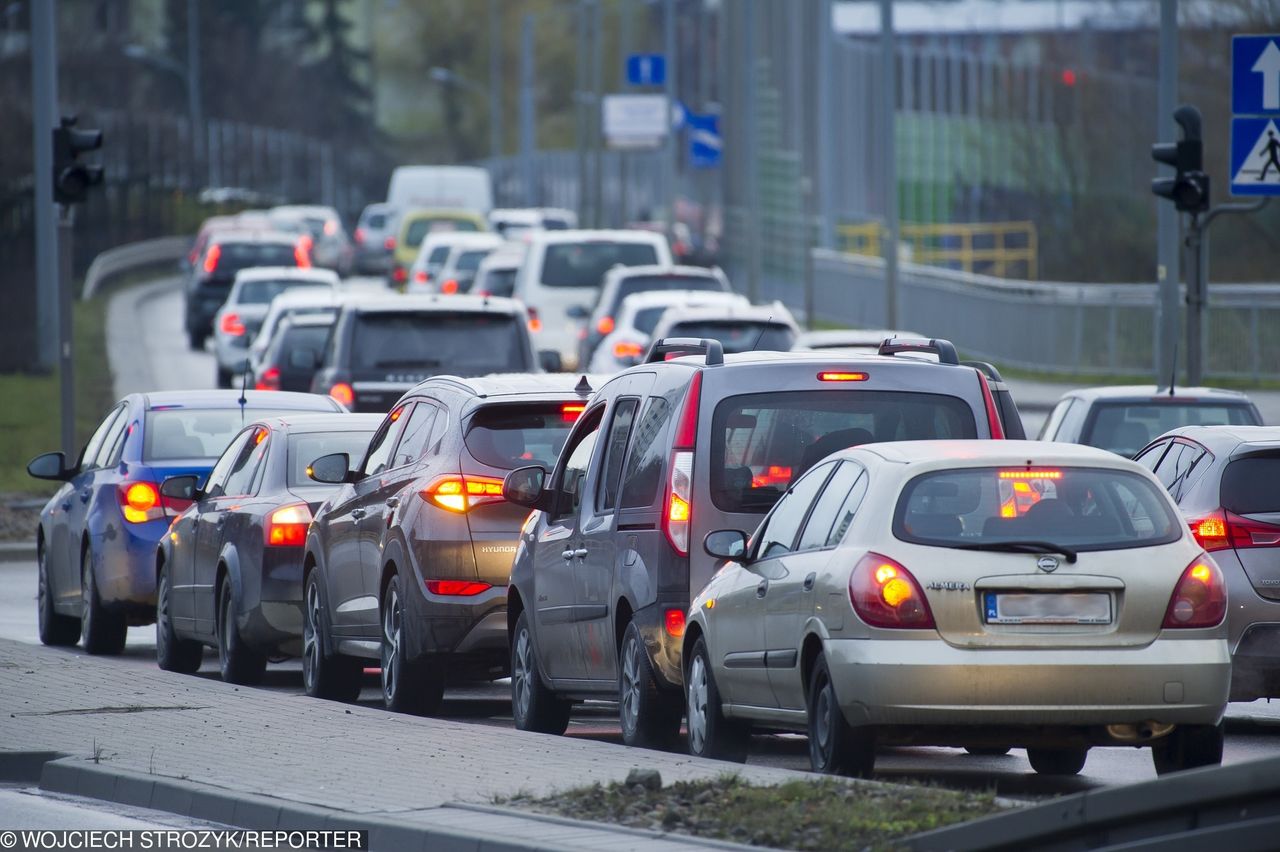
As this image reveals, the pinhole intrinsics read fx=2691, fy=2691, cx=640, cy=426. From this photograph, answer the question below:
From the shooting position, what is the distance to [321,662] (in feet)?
47.0

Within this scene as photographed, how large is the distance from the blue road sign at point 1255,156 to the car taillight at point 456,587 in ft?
26.8

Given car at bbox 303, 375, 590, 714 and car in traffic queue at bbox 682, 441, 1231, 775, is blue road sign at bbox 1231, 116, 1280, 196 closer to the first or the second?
car at bbox 303, 375, 590, 714

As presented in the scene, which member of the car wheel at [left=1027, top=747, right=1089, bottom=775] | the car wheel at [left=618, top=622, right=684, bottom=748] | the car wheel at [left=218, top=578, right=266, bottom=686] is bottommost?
the car wheel at [left=218, top=578, right=266, bottom=686]

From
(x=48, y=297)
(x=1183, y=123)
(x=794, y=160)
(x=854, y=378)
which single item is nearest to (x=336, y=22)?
(x=794, y=160)

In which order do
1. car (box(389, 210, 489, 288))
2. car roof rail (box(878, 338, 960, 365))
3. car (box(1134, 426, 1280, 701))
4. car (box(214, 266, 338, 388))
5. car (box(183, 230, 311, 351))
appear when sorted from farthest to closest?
car (box(389, 210, 489, 288)), car (box(183, 230, 311, 351)), car (box(214, 266, 338, 388)), car (box(1134, 426, 1280, 701)), car roof rail (box(878, 338, 960, 365))

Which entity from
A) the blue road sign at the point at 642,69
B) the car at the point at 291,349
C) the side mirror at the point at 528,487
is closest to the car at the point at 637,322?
the car at the point at 291,349

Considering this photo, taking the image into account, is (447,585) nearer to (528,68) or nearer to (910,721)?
(910,721)

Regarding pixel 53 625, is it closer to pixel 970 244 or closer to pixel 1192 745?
pixel 1192 745

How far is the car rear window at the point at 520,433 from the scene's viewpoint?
13.1 metres

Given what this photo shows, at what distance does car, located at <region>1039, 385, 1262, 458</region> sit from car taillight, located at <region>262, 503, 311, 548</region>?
538cm

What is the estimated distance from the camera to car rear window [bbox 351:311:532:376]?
69.9ft

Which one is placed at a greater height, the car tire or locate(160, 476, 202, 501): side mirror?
locate(160, 476, 202, 501): side mirror

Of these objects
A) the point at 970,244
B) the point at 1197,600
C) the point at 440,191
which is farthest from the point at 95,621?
the point at 440,191

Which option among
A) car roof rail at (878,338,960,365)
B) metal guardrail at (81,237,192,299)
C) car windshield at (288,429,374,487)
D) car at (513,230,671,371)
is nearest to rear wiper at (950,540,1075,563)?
car roof rail at (878,338,960,365)
